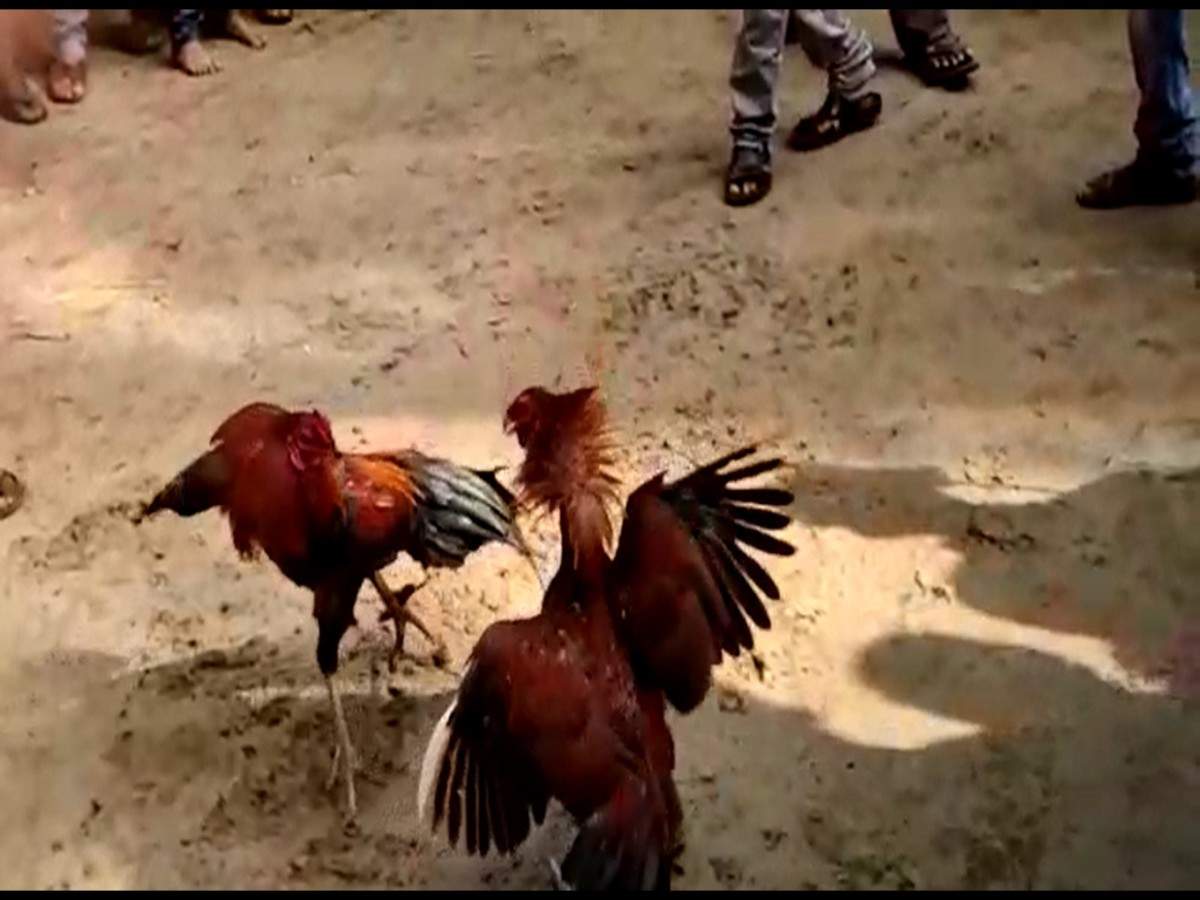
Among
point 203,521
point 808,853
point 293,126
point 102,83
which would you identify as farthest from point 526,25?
point 808,853

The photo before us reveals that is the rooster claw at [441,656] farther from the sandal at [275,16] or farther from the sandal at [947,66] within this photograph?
the sandal at [275,16]

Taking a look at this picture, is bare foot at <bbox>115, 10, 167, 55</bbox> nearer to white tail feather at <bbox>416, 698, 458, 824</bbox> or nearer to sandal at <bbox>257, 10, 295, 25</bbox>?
sandal at <bbox>257, 10, 295, 25</bbox>

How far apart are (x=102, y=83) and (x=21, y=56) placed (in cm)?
21

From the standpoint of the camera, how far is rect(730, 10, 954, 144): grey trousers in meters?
3.88

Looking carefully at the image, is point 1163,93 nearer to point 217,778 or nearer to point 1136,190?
point 1136,190

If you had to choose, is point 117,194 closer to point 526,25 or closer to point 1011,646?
point 526,25

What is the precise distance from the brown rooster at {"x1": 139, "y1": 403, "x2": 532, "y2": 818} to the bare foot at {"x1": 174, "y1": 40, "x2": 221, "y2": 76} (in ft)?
6.95

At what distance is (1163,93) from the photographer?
376 cm

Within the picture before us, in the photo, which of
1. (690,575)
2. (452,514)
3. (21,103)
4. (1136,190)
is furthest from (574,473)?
(21,103)

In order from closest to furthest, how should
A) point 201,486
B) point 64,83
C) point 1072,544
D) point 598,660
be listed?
point 598,660, point 201,486, point 1072,544, point 64,83

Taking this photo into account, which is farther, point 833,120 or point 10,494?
point 833,120

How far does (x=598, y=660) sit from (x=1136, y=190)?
209cm

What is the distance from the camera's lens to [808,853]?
2.55 metres

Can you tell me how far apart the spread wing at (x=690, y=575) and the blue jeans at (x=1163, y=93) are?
5.81ft
